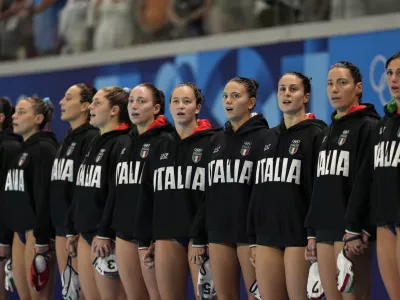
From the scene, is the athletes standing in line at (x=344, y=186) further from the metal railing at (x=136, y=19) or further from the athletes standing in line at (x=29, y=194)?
the athletes standing in line at (x=29, y=194)

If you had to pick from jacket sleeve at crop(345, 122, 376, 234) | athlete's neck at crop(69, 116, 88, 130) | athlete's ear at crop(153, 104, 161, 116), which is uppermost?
athlete's ear at crop(153, 104, 161, 116)

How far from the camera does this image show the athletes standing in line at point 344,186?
563 cm

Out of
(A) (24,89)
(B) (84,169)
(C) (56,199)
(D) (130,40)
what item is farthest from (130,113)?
(A) (24,89)

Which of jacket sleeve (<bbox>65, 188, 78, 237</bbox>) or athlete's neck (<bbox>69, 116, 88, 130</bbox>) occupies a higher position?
athlete's neck (<bbox>69, 116, 88, 130</bbox>)

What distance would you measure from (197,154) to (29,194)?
1.76 meters

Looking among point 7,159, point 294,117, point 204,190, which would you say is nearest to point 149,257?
point 204,190

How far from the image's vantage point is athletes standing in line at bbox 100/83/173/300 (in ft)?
22.6

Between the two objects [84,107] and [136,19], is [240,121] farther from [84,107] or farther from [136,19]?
[136,19]

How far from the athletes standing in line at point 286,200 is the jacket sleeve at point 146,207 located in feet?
2.84

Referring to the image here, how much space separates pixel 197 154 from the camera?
21.9 ft

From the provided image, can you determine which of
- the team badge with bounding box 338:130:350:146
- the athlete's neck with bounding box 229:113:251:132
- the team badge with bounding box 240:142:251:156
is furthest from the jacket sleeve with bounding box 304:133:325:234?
the athlete's neck with bounding box 229:113:251:132

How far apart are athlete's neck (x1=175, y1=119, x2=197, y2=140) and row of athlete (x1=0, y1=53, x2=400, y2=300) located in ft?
0.03

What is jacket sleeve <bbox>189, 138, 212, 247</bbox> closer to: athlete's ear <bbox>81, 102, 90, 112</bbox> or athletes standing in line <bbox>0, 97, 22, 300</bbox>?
athlete's ear <bbox>81, 102, 90, 112</bbox>

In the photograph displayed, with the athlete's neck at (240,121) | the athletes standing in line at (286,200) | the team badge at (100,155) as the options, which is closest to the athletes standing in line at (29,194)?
the team badge at (100,155)
